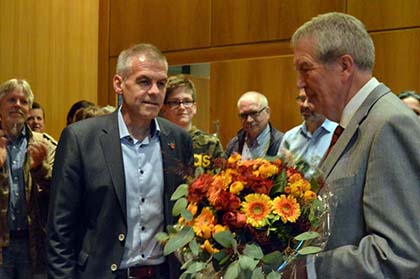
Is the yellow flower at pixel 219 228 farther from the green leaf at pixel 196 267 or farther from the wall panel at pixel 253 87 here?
the wall panel at pixel 253 87

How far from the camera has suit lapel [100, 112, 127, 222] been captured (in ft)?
8.52

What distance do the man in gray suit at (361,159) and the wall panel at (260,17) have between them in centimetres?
340

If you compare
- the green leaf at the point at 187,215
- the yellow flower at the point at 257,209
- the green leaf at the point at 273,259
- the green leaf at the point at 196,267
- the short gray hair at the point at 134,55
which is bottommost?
the green leaf at the point at 196,267

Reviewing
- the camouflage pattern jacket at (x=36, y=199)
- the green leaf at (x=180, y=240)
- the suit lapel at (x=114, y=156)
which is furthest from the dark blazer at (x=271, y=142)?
the green leaf at (x=180, y=240)

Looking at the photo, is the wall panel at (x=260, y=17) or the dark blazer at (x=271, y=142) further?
the wall panel at (x=260, y=17)

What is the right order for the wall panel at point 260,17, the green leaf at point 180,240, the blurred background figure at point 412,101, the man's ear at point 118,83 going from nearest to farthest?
the green leaf at point 180,240, the man's ear at point 118,83, the blurred background figure at point 412,101, the wall panel at point 260,17

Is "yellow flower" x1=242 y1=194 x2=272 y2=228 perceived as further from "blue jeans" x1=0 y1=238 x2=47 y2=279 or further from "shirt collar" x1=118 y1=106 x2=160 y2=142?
"blue jeans" x1=0 y1=238 x2=47 y2=279

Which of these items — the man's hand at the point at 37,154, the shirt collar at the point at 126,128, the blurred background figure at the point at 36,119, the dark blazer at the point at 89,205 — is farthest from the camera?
the blurred background figure at the point at 36,119

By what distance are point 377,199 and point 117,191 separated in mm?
1277

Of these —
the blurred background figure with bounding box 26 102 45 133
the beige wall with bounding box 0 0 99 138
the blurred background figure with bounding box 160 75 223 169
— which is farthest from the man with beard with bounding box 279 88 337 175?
the beige wall with bounding box 0 0 99 138

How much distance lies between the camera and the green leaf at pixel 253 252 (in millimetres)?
1534

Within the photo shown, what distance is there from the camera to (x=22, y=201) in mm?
3775

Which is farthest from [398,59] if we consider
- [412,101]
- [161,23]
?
[161,23]

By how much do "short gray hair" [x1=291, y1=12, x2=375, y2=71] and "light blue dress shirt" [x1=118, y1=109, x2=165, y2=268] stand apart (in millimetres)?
1126
